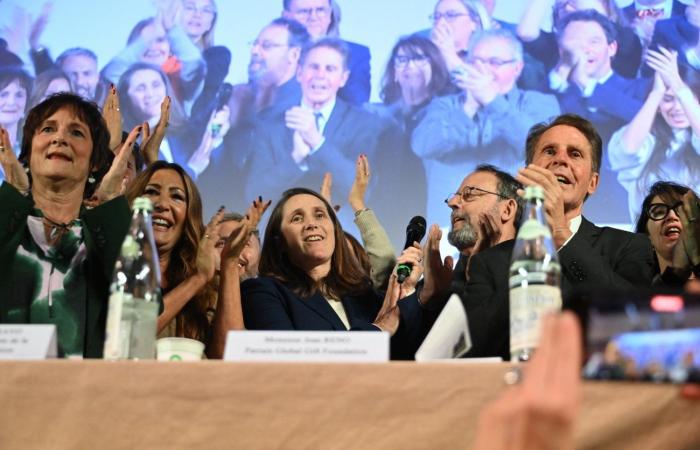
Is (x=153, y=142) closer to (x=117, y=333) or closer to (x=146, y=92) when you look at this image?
(x=146, y=92)

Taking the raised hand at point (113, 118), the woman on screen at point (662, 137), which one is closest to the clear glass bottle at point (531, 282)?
the raised hand at point (113, 118)

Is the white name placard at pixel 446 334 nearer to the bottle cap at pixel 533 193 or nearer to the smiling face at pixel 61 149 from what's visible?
the bottle cap at pixel 533 193

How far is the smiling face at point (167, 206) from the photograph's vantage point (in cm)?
277

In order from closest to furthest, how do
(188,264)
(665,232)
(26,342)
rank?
(26,342) → (188,264) → (665,232)

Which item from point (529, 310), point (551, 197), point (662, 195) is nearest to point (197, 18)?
point (662, 195)

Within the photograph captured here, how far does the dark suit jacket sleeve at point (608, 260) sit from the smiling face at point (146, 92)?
78.0 inches

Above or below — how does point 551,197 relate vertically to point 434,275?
above

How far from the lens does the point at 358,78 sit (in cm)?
385

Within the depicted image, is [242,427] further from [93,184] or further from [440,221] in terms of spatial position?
[440,221]

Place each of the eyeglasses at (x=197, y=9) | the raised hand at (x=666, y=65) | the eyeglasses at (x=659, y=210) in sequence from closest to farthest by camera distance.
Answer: the eyeglasses at (x=659, y=210)
the raised hand at (x=666, y=65)
the eyeglasses at (x=197, y=9)

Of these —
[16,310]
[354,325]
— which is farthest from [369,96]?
[16,310]

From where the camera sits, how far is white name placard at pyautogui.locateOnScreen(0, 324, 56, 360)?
1389mm

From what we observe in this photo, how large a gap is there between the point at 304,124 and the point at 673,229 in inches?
57.7

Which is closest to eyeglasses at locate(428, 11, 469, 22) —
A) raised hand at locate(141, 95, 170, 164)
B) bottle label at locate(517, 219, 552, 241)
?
raised hand at locate(141, 95, 170, 164)
